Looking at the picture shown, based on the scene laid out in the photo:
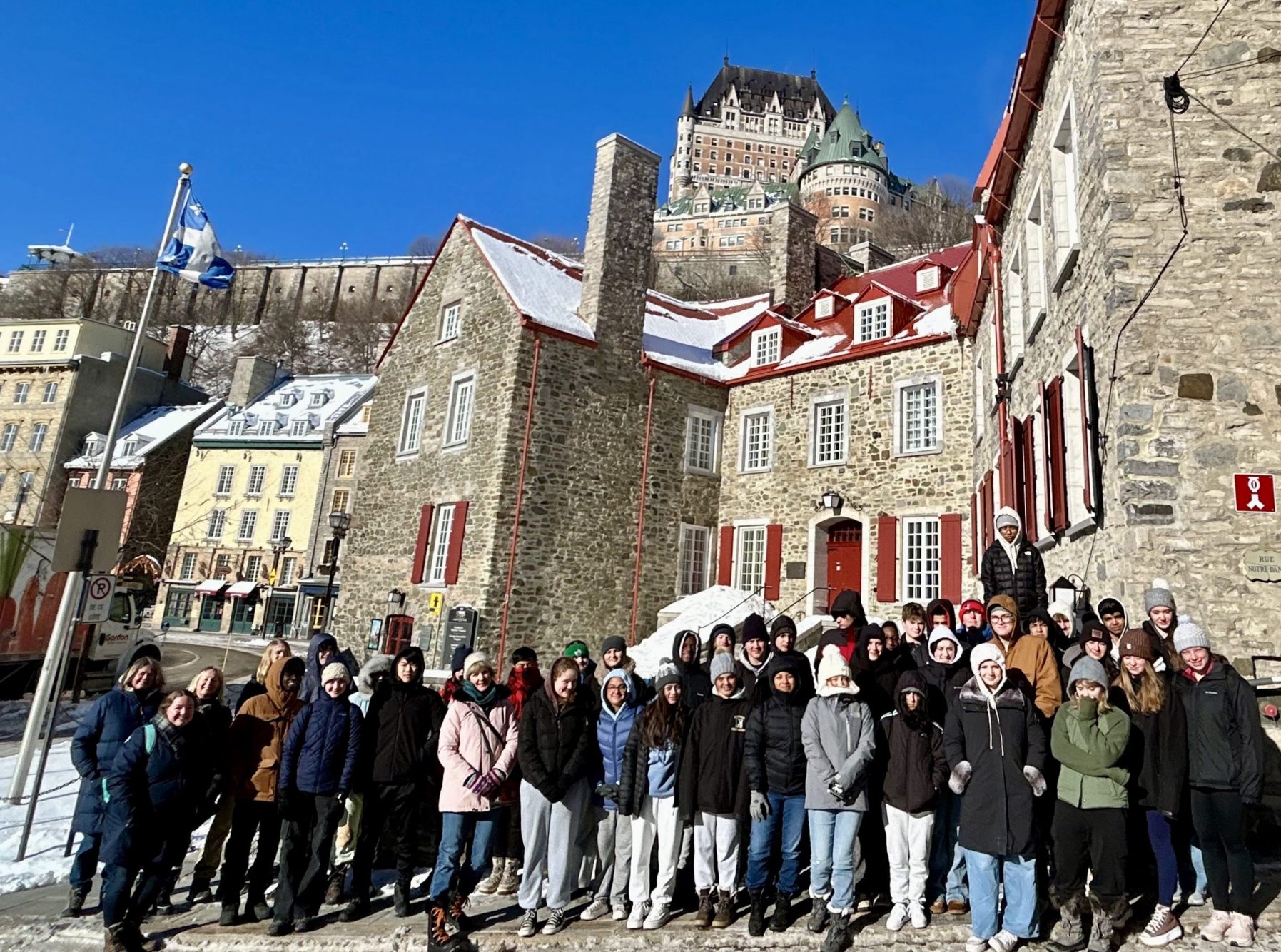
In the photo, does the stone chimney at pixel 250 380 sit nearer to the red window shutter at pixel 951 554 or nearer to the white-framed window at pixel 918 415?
the white-framed window at pixel 918 415

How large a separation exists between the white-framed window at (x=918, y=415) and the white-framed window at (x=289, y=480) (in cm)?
2518

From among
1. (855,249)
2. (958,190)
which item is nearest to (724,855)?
(855,249)

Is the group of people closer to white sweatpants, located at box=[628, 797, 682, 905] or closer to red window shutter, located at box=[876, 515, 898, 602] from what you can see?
white sweatpants, located at box=[628, 797, 682, 905]

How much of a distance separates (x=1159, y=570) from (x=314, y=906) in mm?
6232

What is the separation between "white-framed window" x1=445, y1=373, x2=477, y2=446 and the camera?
50.8 feet

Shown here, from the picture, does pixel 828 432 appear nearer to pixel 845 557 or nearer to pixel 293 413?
pixel 845 557

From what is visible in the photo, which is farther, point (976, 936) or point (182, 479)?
point (182, 479)

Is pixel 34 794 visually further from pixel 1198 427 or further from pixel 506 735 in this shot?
pixel 1198 427

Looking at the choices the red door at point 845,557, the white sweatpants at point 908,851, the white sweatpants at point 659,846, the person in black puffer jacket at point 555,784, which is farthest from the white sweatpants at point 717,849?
the red door at point 845,557

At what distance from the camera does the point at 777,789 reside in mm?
4543

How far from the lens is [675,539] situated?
53.6 ft

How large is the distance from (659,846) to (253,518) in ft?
102

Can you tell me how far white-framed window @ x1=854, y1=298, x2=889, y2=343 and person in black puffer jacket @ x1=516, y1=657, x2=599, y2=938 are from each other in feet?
42.5

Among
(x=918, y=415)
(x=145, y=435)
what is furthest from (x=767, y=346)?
(x=145, y=435)
